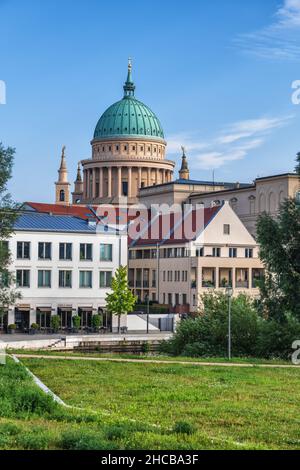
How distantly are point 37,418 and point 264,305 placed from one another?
26391 mm

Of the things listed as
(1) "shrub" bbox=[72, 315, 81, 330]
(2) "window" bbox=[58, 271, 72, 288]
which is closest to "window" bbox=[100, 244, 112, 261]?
(2) "window" bbox=[58, 271, 72, 288]

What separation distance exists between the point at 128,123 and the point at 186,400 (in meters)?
160

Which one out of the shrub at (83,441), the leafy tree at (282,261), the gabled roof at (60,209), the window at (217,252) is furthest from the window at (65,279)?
the shrub at (83,441)

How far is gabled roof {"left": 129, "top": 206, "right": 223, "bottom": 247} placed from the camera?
9462 centimetres

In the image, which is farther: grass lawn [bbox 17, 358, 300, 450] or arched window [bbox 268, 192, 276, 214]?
arched window [bbox 268, 192, 276, 214]

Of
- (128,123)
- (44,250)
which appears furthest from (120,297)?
(128,123)

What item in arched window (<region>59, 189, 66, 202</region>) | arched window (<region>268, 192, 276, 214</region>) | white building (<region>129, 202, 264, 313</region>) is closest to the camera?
white building (<region>129, 202, 264, 313</region>)

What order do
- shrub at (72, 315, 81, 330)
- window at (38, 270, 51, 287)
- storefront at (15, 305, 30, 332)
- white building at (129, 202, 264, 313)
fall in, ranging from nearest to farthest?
storefront at (15, 305, 30, 332)
shrub at (72, 315, 81, 330)
window at (38, 270, 51, 287)
white building at (129, 202, 264, 313)

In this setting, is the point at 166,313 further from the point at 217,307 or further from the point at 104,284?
the point at 217,307

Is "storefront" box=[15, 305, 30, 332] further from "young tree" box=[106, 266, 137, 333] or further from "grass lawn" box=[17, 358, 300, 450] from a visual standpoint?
"grass lawn" box=[17, 358, 300, 450]

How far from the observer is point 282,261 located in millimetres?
43062

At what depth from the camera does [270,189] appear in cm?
11681

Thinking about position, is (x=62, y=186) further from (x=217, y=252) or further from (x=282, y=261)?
(x=282, y=261)
